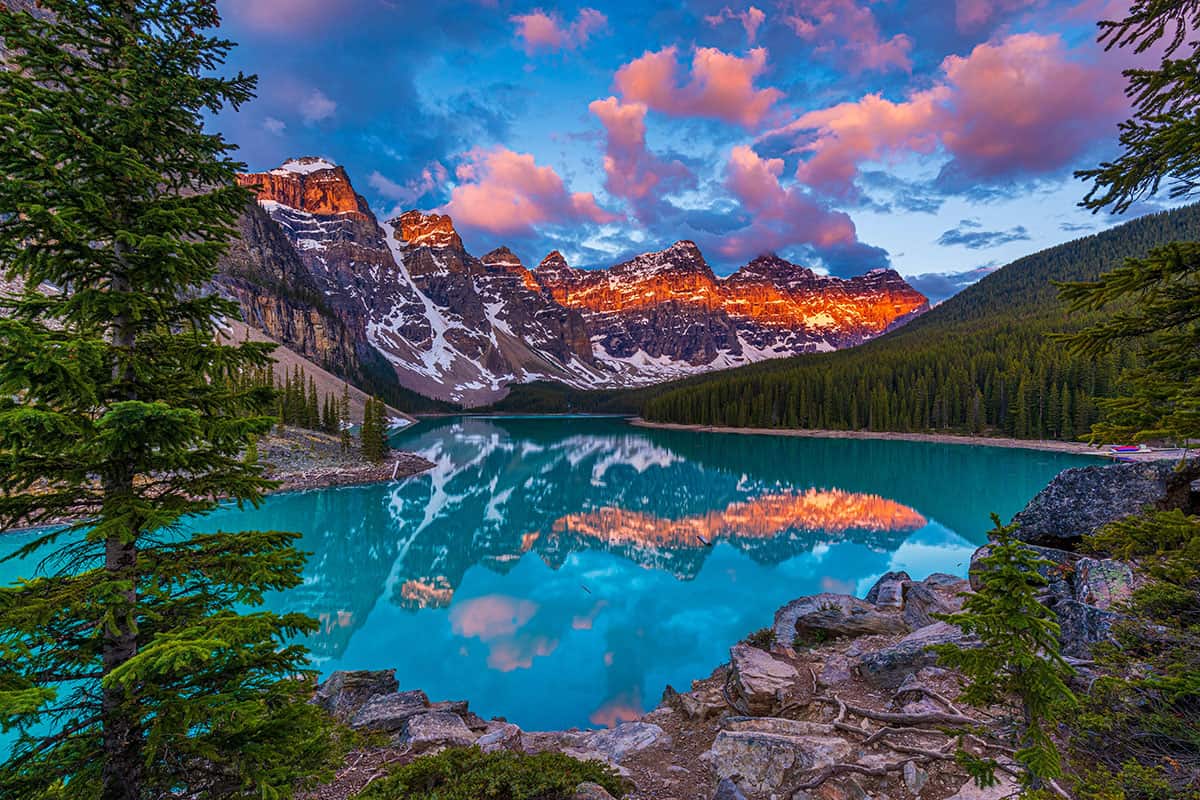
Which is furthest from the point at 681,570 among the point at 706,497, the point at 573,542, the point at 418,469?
the point at 418,469

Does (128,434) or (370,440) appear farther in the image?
(370,440)

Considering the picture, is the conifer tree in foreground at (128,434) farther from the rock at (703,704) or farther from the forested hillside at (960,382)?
the forested hillside at (960,382)

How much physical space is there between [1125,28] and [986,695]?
622 cm

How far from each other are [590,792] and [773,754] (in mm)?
2523

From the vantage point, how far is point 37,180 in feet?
12.5

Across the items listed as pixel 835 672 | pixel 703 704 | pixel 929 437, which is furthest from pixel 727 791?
pixel 929 437

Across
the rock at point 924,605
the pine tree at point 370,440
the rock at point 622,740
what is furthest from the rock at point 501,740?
the pine tree at point 370,440

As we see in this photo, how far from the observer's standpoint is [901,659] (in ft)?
28.7

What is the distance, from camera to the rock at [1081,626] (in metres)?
6.27

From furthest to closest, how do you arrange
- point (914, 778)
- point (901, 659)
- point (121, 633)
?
point (901, 659) < point (914, 778) < point (121, 633)

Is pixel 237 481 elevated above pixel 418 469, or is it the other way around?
pixel 237 481

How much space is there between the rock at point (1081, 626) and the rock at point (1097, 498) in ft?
5.73

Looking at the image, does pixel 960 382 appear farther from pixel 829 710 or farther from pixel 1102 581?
pixel 829 710

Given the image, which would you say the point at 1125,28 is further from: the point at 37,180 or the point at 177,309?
the point at 37,180
